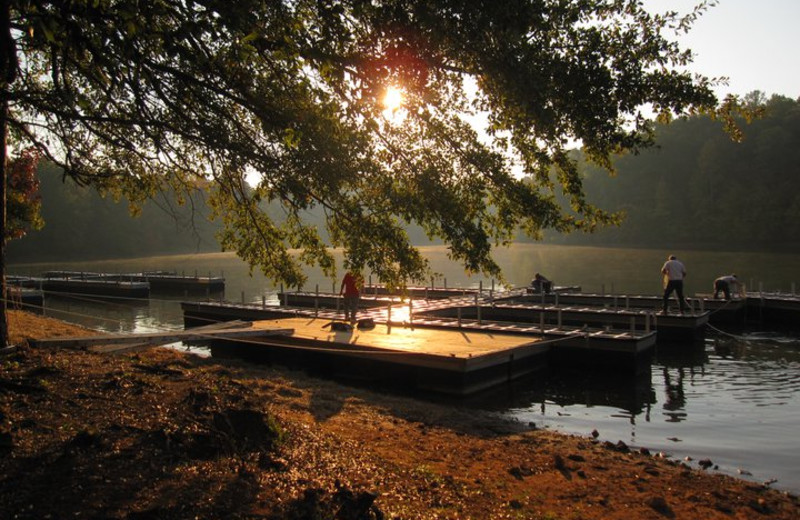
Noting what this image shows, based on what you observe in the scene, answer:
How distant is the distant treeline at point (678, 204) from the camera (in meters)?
95.7

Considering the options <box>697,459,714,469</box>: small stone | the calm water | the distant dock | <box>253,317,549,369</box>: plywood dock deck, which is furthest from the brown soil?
the distant dock

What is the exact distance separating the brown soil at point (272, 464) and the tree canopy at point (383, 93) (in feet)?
8.70

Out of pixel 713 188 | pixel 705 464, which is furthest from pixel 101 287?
pixel 713 188

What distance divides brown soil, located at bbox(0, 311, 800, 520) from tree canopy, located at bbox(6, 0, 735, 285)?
2652 mm

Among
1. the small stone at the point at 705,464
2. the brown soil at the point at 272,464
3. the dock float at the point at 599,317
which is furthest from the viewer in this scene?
the dock float at the point at 599,317

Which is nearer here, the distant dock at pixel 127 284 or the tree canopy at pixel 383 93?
the tree canopy at pixel 383 93

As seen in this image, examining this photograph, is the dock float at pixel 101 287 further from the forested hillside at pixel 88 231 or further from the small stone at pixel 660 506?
the forested hillside at pixel 88 231

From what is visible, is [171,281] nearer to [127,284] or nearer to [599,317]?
[127,284]

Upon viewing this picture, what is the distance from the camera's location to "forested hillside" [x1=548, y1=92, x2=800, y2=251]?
311 feet

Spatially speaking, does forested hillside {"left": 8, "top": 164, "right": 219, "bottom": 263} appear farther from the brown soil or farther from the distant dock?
the brown soil

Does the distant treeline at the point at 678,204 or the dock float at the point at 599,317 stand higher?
the distant treeline at the point at 678,204

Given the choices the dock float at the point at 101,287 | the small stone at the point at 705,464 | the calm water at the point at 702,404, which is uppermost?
the dock float at the point at 101,287

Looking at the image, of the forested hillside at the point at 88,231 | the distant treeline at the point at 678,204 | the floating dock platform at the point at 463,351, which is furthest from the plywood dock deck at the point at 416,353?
the forested hillside at the point at 88,231

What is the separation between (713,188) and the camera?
10819cm
